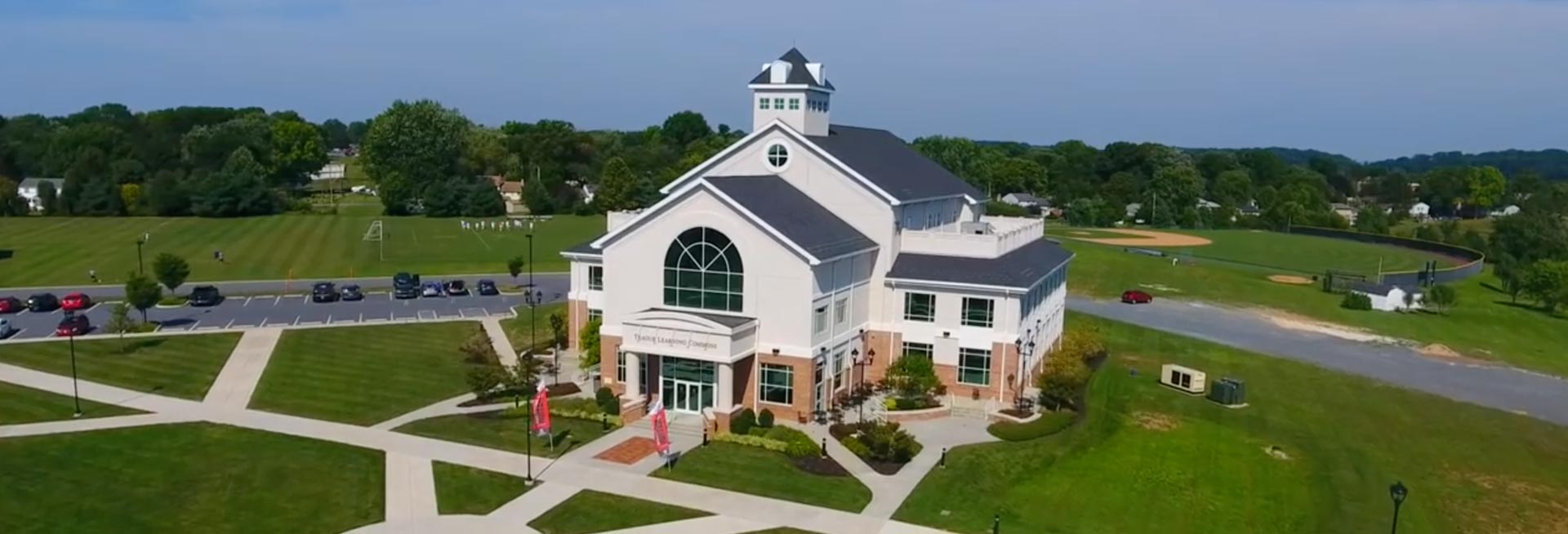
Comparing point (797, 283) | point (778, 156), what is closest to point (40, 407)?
point (797, 283)

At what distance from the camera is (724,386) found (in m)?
38.3

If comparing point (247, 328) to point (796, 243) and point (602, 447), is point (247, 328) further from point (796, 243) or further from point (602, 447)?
point (796, 243)

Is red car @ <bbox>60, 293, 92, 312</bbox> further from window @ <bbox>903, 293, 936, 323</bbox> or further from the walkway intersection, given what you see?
window @ <bbox>903, 293, 936, 323</bbox>

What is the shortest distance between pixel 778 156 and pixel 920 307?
952cm

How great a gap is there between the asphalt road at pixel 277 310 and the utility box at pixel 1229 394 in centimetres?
3892

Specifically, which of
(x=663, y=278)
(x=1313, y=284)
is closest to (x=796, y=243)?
(x=663, y=278)

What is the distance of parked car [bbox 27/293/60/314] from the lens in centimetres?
5919

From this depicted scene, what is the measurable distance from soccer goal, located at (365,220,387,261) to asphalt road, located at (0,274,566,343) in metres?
17.1

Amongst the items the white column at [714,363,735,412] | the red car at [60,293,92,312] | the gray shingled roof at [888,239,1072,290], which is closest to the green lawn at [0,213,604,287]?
the red car at [60,293,92,312]

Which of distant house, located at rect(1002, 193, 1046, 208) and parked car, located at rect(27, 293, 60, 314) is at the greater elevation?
distant house, located at rect(1002, 193, 1046, 208)

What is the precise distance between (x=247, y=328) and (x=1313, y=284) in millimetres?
78942

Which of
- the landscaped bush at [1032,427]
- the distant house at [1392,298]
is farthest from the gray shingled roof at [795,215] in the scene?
the distant house at [1392,298]

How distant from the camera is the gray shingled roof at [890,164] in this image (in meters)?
47.7

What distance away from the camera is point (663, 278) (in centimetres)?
4134
